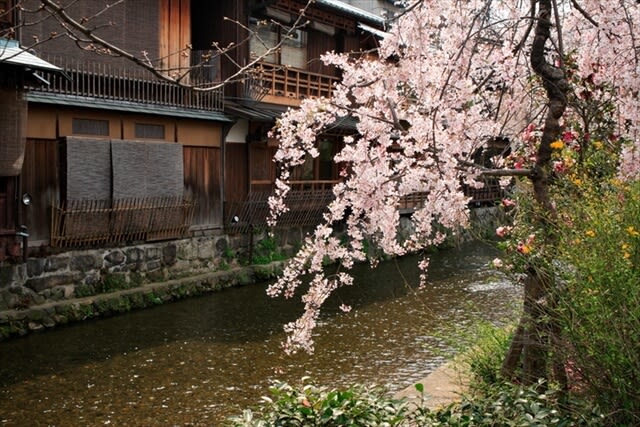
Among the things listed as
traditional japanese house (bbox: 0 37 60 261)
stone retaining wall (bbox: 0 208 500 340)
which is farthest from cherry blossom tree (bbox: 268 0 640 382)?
traditional japanese house (bbox: 0 37 60 261)

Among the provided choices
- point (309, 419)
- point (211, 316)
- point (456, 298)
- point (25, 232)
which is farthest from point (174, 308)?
point (309, 419)

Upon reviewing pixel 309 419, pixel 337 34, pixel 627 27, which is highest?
pixel 337 34

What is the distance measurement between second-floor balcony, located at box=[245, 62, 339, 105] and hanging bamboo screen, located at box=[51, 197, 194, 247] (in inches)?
136

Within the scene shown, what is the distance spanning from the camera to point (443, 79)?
621cm

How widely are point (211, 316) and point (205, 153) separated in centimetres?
483

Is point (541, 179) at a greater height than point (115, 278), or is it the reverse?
point (541, 179)

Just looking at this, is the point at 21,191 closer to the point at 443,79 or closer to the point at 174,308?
the point at 174,308

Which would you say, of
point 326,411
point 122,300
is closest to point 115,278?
point 122,300

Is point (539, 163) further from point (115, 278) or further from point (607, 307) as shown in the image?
point (115, 278)

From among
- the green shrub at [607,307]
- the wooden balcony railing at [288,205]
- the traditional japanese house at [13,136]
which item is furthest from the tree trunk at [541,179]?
the wooden balcony railing at [288,205]

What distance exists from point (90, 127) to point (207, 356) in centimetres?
554

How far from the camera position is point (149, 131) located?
13.9m

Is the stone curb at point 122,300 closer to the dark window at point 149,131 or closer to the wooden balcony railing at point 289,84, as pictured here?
the dark window at point 149,131

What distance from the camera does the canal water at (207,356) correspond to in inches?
298
